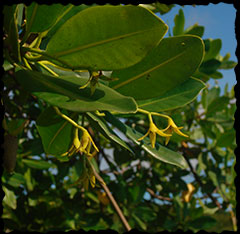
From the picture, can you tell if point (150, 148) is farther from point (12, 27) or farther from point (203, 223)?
point (203, 223)

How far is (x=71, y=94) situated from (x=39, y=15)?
0.21 meters

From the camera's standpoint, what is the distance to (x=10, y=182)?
1570 mm

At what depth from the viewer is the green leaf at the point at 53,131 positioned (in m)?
0.90

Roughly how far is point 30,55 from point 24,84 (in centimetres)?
→ 12

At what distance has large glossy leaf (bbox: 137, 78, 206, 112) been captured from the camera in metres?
0.95

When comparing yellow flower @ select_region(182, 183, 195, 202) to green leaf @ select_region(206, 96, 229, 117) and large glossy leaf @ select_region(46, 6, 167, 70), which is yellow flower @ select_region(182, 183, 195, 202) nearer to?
green leaf @ select_region(206, 96, 229, 117)

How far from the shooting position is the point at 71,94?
0.67 metres

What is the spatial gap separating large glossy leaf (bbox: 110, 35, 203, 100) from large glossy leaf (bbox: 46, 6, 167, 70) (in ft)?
0.48

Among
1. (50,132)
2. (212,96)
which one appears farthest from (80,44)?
(212,96)

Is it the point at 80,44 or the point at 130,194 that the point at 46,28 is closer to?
the point at 80,44

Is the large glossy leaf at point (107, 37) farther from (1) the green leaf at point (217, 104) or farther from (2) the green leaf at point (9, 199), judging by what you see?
(1) the green leaf at point (217, 104)

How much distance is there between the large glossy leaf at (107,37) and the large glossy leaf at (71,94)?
0.14ft

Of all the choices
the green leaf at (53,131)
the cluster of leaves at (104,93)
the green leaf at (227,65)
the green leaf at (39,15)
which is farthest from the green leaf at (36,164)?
the green leaf at (227,65)

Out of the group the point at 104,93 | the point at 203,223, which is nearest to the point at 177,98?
the point at 104,93
